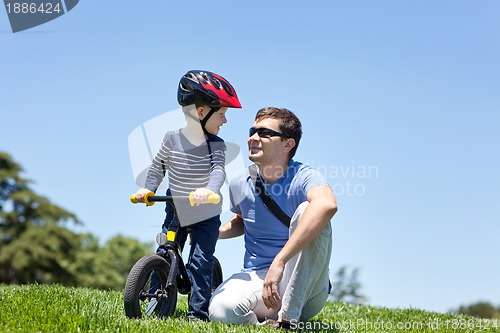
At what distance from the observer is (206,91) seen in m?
5.29

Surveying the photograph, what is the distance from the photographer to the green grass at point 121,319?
4.52m

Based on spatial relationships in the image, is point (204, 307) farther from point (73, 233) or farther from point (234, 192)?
point (73, 233)

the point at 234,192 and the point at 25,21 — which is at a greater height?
the point at 25,21

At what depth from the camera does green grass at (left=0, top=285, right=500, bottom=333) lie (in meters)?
4.52

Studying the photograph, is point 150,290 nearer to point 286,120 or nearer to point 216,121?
point 216,121

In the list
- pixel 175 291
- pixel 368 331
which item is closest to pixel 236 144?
pixel 175 291

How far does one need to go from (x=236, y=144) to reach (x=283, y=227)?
3.02ft

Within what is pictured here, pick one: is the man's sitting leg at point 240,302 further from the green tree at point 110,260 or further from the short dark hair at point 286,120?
the green tree at point 110,260

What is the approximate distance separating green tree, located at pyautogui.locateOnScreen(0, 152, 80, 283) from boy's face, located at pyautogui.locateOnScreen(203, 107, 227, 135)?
1070 inches

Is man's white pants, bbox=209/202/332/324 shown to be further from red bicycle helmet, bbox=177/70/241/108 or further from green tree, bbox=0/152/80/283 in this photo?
green tree, bbox=0/152/80/283

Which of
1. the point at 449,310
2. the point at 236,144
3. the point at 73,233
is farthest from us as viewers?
the point at 73,233

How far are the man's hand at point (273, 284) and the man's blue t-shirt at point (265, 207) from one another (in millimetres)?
616

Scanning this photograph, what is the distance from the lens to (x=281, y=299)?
16.9 feet

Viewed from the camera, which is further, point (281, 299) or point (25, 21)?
point (25, 21)
